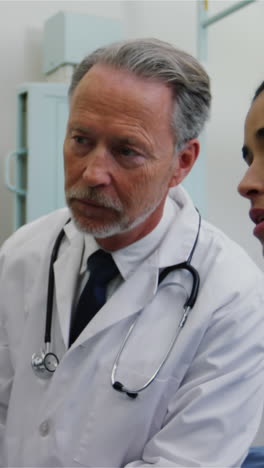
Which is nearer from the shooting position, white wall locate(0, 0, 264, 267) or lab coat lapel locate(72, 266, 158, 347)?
lab coat lapel locate(72, 266, 158, 347)

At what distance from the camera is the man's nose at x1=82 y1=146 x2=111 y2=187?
93cm

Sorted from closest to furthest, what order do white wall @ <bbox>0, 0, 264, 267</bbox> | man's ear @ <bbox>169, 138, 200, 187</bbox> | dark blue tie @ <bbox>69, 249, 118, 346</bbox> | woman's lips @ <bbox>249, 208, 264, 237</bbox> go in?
1. woman's lips @ <bbox>249, 208, 264, 237</bbox>
2. dark blue tie @ <bbox>69, 249, 118, 346</bbox>
3. man's ear @ <bbox>169, 138, 200, 187</bbox>
4. white wall @ <bbox>0, 0, 264, 267</bbox>

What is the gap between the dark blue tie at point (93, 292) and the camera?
0.98 m

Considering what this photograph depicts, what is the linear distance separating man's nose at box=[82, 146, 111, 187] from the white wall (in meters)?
1.57

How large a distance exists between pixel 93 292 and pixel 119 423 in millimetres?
227

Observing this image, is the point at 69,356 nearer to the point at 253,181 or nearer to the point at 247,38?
the point at 253,181

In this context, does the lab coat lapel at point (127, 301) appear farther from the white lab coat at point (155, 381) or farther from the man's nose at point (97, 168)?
the man's nose at point (97, 168)

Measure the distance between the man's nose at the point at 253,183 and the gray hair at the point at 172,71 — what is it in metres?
0.47

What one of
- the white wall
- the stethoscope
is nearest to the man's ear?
the stethoscope

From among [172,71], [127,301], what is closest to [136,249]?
[127,301]

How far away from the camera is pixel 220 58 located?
9.02ft

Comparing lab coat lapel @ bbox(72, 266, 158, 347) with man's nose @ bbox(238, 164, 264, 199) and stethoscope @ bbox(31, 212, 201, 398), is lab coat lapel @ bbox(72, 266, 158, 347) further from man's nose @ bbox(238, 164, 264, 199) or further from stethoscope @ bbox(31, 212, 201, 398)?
man's nose @ bbox(238, 164, 264, 199)

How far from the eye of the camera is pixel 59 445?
0.90 metres

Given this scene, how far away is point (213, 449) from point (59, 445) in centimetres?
25
